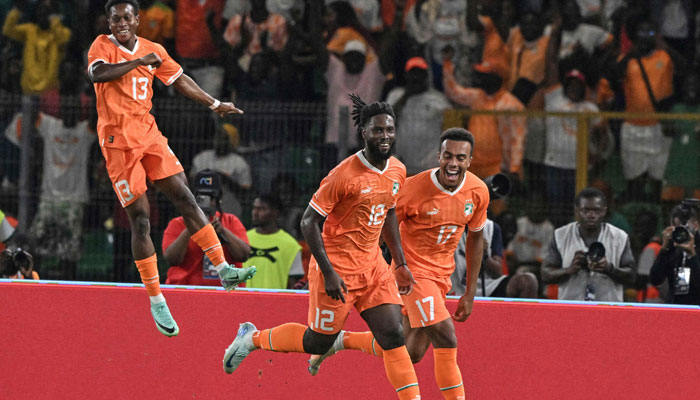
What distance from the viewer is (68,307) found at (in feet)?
29.1

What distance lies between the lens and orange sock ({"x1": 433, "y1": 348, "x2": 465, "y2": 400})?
7992 mm

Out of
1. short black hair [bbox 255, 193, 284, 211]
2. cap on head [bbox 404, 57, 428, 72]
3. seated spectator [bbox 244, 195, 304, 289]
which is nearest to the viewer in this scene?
seated spectator [bbox 244, 195, 304, 289]

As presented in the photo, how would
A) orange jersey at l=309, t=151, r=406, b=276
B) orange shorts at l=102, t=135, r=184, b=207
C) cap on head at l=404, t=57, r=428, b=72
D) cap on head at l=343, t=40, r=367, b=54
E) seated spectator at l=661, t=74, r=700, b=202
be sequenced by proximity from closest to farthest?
orange shorts at l=102, t=135, r=184, b=207 < orange jersey at l=309, t=151, r=406, b=276 < seated spectator at l=661, t=74, r=700, b=202 < cap on head at l=404, t=57, r=428, b=72 < cap on head at l=343, t=40, r=367, b=54

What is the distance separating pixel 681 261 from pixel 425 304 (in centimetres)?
248

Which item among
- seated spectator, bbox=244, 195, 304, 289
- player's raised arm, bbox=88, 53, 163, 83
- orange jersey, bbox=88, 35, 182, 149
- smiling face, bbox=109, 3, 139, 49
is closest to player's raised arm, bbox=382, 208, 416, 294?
orange jersey, bbox=88, 35, 182, 149

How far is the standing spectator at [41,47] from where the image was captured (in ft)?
43.9

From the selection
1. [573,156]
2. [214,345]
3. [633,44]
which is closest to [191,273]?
[214,345]

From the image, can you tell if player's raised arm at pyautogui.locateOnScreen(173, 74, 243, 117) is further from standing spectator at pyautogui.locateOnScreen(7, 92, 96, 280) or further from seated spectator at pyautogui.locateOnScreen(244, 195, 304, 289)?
standing spectator at pyautogui.locateOnScreen(7, 92, 96, 280)

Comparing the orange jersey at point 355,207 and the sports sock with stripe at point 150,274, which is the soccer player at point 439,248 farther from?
the sports sock with stripe at point 150,274

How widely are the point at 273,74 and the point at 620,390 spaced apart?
5835 mm

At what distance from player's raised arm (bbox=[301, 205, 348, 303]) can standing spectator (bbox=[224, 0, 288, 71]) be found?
18.3 ft

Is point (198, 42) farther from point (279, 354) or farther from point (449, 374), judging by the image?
point (449, 374)

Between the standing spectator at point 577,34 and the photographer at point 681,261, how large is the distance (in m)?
3.54

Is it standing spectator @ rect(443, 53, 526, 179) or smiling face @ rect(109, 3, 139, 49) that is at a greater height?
smiling face @ rect(109, 3, 139, 49)
